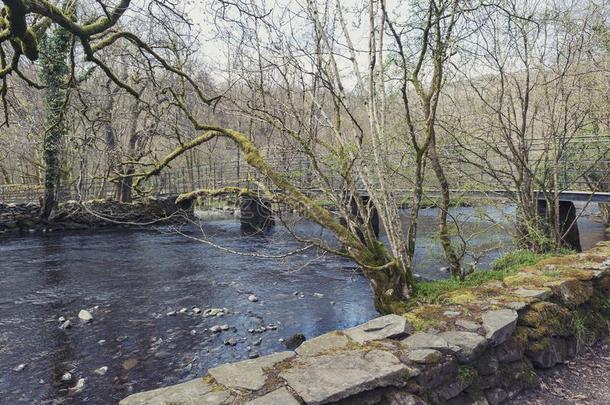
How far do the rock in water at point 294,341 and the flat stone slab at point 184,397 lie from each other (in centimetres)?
331

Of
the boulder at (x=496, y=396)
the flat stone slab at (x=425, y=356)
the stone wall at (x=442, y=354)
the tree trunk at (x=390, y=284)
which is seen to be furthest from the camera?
the tree trunk at (x=390, y=284)

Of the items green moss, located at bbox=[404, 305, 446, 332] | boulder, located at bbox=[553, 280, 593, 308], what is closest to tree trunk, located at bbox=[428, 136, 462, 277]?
boulder, located at bbox=[553, 280, 593, 308]

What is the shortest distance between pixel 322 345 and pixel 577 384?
6.17 feet

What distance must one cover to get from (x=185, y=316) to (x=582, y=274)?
513 cm

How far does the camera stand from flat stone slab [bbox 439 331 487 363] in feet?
9.09

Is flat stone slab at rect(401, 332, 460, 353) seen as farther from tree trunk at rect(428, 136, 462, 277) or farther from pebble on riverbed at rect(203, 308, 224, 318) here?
pebble on riverbed at rect(203, 308, 224, 318)

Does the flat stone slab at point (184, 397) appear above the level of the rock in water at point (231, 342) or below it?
above

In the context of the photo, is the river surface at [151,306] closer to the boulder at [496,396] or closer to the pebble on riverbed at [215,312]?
the pebble on riverbed at [215,312]

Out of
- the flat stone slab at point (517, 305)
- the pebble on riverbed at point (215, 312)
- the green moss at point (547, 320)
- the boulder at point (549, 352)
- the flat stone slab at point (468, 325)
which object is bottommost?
the pebble on riverbed at point (215, 312)

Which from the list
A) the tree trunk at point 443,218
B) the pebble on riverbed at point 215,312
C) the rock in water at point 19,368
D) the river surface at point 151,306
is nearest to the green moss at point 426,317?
the river surface at point 151,306

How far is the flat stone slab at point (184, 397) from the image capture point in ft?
7.14

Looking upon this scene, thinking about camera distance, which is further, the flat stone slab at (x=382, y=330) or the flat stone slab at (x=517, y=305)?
the flat stone slab at (x=517, y=305)

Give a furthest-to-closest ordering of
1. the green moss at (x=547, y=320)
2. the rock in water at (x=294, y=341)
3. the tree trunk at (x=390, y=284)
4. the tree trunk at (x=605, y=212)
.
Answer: the tree trunk at (x=605, y=212) → the rock in water at (x=294, y=341) → the tree trunk at (x=390, y=284) → the green moss at (x=547, y=320)

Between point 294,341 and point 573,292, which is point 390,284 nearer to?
point 573,292
